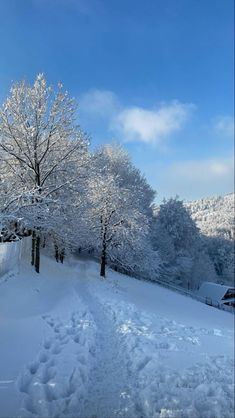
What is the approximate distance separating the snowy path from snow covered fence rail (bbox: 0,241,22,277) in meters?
5.99

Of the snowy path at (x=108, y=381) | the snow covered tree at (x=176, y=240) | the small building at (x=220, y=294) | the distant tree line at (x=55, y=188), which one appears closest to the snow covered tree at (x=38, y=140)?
the distant tree line at (x=55, y=188)

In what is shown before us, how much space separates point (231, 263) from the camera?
2840 inches

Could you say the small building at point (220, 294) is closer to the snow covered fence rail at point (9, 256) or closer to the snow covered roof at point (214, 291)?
the snow covered roof at point (214, 291)

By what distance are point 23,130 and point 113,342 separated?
44.5 feet

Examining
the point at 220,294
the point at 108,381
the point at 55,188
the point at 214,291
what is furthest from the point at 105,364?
the point at 214,291

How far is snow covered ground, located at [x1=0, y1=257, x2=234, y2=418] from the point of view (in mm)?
6133

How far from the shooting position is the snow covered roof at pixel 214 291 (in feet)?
149

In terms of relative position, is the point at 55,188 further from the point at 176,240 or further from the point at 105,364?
the point at 176,240

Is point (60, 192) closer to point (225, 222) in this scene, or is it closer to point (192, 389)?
point (192, 389)

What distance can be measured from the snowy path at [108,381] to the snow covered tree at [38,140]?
1059cm

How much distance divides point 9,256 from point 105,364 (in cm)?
983

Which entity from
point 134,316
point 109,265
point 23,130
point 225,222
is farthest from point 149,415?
point 225,222

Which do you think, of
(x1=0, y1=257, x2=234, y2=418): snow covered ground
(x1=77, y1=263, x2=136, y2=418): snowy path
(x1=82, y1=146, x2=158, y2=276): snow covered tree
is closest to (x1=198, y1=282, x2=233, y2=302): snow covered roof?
(x1=82, y1=146, x2=158, y2=276): snow covered tree

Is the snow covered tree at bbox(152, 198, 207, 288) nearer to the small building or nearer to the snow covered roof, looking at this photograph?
the snow covered roof
